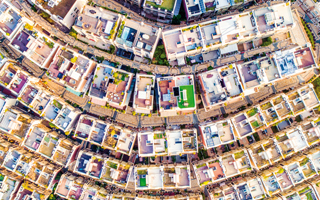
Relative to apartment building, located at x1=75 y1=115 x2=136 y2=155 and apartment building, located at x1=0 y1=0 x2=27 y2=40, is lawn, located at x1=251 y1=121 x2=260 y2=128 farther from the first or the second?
apartment building, located at x1=0 y1=0 x2=27 y2=40

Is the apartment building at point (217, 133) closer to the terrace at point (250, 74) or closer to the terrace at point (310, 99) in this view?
the terrace at point (250, 74)

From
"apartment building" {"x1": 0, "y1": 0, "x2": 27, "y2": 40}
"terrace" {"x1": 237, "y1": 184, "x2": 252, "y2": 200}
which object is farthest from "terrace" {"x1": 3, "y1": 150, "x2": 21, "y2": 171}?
"terrace" {"x1": 237, "y1": 184, "x2": 252, "y2": 200}

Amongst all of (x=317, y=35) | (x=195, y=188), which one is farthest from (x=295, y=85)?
(x=195, y=188)

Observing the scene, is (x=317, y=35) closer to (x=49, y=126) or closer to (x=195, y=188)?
(x=195, y=188)

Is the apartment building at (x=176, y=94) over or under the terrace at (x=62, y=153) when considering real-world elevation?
over

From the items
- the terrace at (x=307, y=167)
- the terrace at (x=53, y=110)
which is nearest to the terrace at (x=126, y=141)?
the terrace at (x=53, y=110)

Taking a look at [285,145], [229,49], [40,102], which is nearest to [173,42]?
[229,49]

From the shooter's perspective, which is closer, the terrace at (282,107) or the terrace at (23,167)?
the terrace at (282,107)

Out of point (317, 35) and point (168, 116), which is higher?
point (317, 35)
